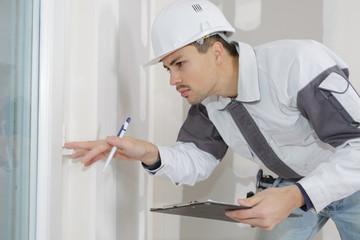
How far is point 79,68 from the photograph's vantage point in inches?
46.4

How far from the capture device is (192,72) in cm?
123

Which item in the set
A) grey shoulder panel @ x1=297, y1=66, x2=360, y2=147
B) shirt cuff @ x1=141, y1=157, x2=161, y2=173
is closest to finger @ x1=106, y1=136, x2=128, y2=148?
shirt cuff @ x1=141, y1=157, x2=161, y2=173

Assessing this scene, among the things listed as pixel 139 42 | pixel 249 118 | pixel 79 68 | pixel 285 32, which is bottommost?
pixel 249 118

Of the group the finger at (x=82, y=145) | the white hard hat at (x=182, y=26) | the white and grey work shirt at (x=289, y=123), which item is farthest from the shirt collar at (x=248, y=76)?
the finger at (x=82, y=145)

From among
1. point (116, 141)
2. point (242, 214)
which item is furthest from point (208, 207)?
point (116, 141)

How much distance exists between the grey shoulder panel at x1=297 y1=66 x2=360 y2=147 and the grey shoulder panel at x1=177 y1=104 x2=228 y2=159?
467 millimetres

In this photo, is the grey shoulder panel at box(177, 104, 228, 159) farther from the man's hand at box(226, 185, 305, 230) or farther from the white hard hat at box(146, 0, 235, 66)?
the man's hand at box(226, 185, 305, 230)

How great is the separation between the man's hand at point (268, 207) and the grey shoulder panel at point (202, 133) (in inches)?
20.1

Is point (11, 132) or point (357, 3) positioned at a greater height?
point (357, 3)

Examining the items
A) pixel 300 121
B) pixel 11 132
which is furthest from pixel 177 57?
pixel 11 132

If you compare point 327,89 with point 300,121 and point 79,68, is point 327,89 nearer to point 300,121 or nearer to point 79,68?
point 300,121

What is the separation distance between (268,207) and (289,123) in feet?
1.17

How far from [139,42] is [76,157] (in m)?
0.66

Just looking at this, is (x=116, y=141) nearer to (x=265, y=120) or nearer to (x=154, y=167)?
(x=154, y=167)
